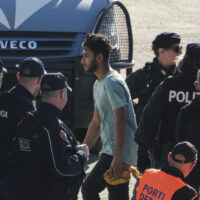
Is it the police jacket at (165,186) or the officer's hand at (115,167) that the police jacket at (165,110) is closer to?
the officer's hand at (115,167)

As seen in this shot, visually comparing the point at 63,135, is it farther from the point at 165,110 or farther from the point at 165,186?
the point at 165,110

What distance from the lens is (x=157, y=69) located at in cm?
664

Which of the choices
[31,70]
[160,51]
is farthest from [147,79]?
[31,70]

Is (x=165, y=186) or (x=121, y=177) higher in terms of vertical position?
(x=165, y=186)

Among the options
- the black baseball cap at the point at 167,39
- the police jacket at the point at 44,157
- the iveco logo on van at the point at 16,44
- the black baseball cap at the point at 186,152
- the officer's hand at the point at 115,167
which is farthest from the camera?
the iveco logo on van at the point at 16,44

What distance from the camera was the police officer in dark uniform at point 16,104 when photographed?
17.7ft

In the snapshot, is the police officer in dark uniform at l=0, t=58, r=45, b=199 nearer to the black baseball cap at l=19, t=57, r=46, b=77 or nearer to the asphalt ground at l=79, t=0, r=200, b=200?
the black baseball cap at l=19, t=57, r=46, b=77

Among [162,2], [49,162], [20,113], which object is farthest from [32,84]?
[162,2]

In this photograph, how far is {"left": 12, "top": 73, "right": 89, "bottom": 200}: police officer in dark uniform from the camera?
4.96m

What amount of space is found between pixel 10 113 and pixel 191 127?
1.30m

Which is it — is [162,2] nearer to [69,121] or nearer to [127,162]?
[69,121]

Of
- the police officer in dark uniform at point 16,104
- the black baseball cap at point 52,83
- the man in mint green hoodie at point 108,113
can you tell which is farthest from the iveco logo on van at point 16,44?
the black baseball cap at point 52,83

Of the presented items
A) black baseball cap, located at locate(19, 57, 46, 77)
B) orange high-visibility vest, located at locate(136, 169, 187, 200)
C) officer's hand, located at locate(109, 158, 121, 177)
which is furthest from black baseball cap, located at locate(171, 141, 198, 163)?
black baseball cap, located at locate(19, 57, 46, 77)

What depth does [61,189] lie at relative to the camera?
5.11 m
